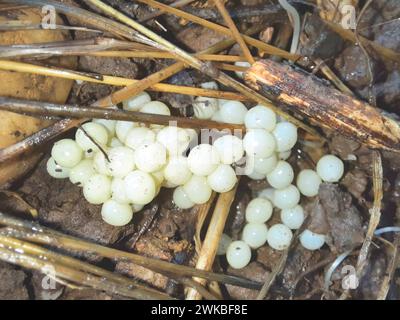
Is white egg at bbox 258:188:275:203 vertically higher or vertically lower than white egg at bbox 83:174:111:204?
lower

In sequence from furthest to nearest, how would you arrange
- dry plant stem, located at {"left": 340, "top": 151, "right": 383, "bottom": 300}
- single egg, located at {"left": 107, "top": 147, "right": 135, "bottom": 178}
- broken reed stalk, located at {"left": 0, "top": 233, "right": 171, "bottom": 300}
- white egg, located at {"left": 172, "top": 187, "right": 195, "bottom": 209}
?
1. white egg, located at {"left": 172, "top": 187, "right": 195, "bottom": 209}
2. dry plant stem, located at {"left": 340, "top": 151, "right": 383, "bottom": 300}
3. single egg, located at {"left": 107, "top": 147, "right": 135, "bottom": 178}
4. broken reed stalk, located at {"left": 0, "top": 233, "right": 171, "bottom": 300}

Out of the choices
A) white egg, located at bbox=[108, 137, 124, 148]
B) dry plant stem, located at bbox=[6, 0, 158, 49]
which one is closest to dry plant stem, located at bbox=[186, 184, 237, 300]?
white egg, located at bbox=[108, 137, 124, 148]

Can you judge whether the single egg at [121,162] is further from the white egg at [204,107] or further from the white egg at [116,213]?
the white egg at [204,107]

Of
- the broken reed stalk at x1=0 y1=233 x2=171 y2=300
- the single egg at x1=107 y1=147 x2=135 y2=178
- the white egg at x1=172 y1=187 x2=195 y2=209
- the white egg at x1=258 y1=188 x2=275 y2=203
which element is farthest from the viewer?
the white egg at x1=258 y1=188 x2=275 y2=203

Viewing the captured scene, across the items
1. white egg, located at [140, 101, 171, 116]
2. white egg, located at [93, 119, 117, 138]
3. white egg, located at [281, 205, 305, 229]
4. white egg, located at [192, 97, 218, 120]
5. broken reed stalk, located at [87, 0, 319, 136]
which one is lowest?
white egg, located at [281, 205, 305, 229]

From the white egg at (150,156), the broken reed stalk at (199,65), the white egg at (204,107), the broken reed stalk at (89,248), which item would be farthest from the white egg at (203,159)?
the broken reed stalk at (89,248)

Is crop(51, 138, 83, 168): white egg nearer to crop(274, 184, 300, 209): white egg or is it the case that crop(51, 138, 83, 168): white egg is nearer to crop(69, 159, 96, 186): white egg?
crop(69, 159, 96, 186): white egg

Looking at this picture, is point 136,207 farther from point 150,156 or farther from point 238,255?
point 238,255
